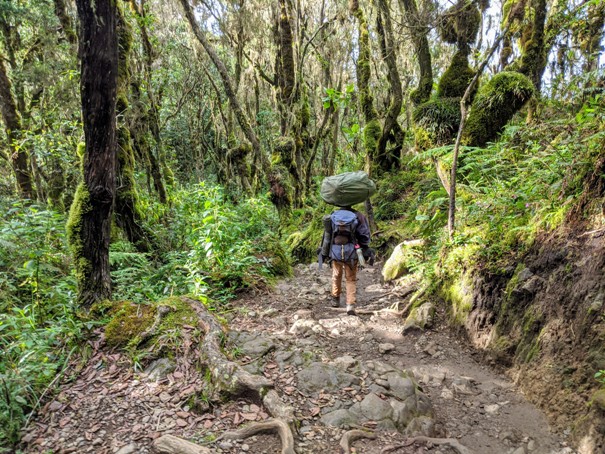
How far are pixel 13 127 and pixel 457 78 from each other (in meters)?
14.8

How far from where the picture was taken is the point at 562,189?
4293 mm

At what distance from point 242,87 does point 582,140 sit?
71.7ft

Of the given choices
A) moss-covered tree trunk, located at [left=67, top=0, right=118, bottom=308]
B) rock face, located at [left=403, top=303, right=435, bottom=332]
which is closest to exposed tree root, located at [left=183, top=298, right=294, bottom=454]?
moss-covered tree trunk, located at [left=67, top=0, right=118, bottom=308]

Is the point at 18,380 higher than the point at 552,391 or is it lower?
higher

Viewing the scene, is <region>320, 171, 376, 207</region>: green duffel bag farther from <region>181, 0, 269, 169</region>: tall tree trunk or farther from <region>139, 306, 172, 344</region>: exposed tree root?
<region>181, 0, 269, 169</region>: tall tree trunk

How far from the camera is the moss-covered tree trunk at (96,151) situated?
156 inches

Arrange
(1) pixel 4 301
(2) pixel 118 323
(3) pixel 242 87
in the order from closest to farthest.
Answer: (2) pixel 118 323
(1) pixel 4 301
(3) pixel 242 87

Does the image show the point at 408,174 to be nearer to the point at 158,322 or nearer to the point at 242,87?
the point at 158,322

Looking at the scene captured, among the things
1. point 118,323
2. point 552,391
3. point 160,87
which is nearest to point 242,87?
point 160,87

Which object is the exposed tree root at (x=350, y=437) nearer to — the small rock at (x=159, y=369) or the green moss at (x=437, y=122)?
the small rock at (x=159, y=369)

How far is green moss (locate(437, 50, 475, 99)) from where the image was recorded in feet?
34.2

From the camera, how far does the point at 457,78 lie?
1046cm

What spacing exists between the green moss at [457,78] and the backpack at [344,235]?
6483 millimetres

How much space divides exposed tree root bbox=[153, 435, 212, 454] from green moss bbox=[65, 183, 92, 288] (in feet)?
8.77
